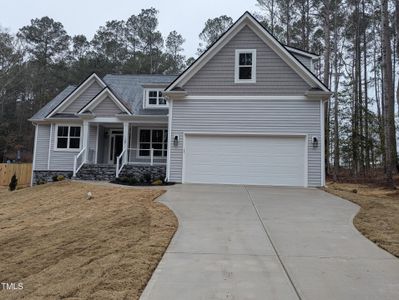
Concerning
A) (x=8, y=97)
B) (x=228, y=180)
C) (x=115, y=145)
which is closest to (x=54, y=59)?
(x=8, y=97)

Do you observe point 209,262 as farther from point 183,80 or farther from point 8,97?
point 8,97

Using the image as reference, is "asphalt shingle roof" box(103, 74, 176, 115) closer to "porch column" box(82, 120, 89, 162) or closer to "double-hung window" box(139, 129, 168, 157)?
"double-hung window" box(139, 129, 168, 157)

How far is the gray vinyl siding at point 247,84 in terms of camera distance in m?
14.9

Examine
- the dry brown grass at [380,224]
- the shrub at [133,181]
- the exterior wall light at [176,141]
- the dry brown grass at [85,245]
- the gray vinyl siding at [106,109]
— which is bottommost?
the dry brown grass at [85,245]

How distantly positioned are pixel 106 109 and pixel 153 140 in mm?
2991

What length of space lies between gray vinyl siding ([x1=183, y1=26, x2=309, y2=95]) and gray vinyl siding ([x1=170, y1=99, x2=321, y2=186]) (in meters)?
0.47

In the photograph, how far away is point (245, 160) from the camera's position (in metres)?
14.9

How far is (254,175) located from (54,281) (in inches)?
439

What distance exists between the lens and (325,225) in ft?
24.3

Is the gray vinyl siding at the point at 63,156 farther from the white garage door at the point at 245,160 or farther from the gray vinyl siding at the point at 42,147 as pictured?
the white garage door at the point at 245,160

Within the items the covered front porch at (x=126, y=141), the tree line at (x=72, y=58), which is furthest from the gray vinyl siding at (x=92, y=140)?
the tree line at (x=72, y=58)

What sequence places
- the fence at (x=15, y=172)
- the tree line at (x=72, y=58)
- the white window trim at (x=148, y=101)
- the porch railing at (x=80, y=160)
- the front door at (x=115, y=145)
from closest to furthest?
the porch railing at (x=80, y=160), the white window trim at (x=148, y=101), the front door at (x=115, y=145), the fence at (x=15, y=172), the tree line at (x=72, y=58)

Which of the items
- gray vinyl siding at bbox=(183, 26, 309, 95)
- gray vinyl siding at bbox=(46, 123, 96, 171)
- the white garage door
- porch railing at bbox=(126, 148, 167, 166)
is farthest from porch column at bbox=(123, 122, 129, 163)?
gray vinyl siding at bbox=(183, 26, 309, 95)

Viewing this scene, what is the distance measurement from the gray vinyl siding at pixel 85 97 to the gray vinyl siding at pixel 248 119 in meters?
6.69
